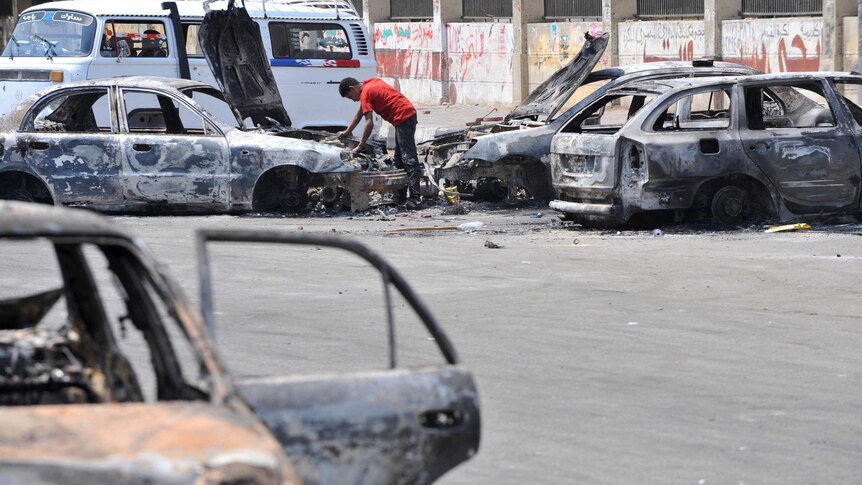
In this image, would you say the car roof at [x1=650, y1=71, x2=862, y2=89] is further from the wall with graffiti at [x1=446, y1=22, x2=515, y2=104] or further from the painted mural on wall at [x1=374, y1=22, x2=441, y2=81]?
the painted mural on wall at [x1=374, y1=22, x2=441, y2=81]

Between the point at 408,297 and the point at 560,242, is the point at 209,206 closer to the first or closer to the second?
the point at 560,242

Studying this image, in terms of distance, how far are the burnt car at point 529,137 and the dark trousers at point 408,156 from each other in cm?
35

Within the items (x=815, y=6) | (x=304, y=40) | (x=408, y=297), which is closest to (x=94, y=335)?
(x=408, y=297)

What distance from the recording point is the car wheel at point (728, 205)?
13.3 meters

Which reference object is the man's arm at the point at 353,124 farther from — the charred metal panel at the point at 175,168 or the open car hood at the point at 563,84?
the open car hood at the point at 563,84

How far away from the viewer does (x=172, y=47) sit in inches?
712

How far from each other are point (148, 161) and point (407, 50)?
67.3 ft

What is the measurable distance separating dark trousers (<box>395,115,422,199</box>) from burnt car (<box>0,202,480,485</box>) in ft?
35.7

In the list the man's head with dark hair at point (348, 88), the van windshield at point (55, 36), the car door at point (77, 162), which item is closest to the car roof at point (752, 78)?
the man's head with dark hair at point (348, 88)

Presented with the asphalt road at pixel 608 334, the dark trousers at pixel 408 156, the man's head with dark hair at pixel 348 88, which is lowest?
the asphalt road at pixel 608 334

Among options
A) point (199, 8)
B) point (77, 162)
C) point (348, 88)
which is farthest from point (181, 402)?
point (199, 8)

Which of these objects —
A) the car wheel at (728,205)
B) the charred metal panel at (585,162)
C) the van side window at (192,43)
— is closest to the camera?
the charred metal panel at (585,162)

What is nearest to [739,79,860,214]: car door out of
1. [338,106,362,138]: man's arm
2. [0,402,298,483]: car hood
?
[338,106,362,138]: man's arm

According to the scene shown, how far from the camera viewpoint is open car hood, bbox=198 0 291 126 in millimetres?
16484
